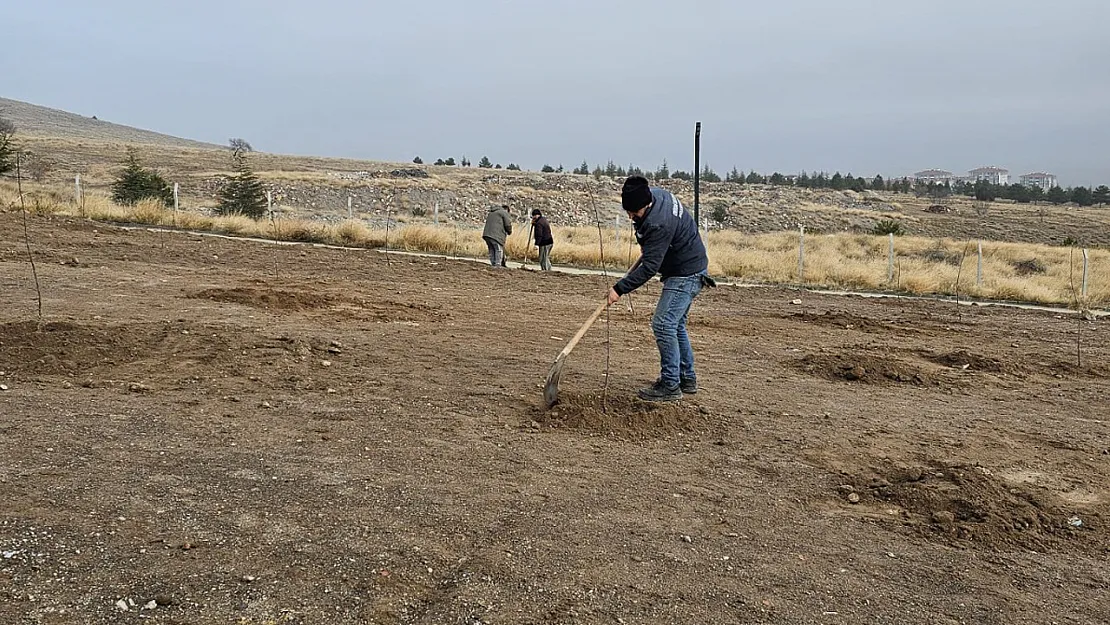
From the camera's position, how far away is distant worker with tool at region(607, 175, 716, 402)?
5.83 metres

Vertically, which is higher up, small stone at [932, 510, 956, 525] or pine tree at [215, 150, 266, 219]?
pine tree at [215, 150, 266, 219]

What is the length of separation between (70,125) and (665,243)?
11888 cm

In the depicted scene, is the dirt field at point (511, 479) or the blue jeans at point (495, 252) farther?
the blue jeans at point (495, 252)

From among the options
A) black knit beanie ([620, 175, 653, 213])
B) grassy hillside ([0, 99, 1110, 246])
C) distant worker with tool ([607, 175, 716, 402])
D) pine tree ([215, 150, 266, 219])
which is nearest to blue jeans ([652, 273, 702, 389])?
distant worker with tool ([607, 175, 716, 402])

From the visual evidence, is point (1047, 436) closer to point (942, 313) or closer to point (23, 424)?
point (23, 424)

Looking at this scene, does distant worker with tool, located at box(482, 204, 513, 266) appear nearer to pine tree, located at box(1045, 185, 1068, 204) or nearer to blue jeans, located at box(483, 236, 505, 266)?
blue jeans, located at box(483, 236, 505, 266)

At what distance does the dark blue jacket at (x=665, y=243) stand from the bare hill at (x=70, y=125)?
10036 centimetres

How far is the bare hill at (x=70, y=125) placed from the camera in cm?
9703

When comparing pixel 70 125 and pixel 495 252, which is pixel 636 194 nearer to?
pixel 495 252

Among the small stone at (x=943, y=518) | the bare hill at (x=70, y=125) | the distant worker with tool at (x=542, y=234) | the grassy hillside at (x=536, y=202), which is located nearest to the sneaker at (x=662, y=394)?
the small stone at (x=943, y=518)

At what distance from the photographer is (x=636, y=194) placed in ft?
18.8

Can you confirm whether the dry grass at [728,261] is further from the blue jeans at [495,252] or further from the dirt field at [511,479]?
the dirt field at [511,479]

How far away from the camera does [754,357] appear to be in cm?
866

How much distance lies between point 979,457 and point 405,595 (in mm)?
3909
